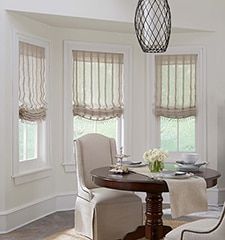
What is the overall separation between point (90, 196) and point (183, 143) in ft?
7.72

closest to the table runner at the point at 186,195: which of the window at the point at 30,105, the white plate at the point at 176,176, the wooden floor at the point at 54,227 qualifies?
the white plate at the point at 176,176

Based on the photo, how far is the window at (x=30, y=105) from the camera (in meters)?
5.18

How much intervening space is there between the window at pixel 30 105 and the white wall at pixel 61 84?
141mm

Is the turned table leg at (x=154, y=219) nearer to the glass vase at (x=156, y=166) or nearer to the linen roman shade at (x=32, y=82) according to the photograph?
the glass vase at (x=156, y=166)

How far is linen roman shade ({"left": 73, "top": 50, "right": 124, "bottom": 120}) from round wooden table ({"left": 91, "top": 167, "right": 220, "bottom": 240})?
188 cm

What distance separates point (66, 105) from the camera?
239 inches

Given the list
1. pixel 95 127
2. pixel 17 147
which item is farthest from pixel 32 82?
pixel 95 127

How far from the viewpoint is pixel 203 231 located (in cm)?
310

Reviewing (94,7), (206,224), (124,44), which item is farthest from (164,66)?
(206,224)

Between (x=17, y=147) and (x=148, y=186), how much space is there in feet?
6.44

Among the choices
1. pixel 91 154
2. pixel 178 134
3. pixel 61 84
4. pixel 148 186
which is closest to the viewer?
pixel 148 186

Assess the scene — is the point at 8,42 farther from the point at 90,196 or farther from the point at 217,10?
the point at 217,10

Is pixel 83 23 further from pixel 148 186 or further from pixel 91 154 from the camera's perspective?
pixel 148 186

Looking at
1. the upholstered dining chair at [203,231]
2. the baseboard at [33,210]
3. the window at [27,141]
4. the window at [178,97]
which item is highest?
the window at [178,97]
